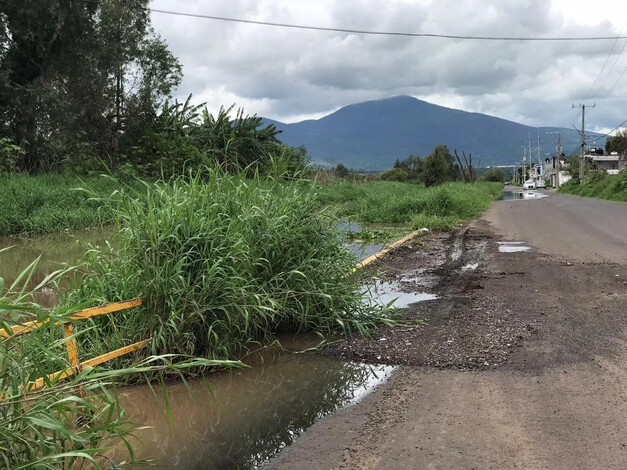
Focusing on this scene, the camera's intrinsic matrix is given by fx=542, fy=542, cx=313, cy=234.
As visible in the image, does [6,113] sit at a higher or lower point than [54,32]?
lower

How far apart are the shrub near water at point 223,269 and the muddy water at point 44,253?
2315 millimetres

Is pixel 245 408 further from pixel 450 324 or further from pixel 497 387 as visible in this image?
pixel 450 324

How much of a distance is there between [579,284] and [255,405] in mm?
5381

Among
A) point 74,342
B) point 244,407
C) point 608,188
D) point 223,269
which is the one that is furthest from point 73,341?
point 608,188

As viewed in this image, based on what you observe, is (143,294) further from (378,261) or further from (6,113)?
(6,113)

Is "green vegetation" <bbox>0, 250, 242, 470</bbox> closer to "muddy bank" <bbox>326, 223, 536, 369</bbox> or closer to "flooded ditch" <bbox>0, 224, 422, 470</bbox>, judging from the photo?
"flooded ditch" <bbox>0, 224, 422, 470</bbox>

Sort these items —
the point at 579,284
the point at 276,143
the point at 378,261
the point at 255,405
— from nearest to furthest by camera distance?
the point at 255,405 < the point at 579,284 < the point at 378,261 < the point at 276,143

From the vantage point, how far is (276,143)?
31.2m

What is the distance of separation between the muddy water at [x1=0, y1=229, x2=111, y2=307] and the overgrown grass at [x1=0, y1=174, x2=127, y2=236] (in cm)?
56

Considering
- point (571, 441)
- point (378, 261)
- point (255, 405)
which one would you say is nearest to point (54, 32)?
point (378, 261)

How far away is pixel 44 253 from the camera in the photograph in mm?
11086

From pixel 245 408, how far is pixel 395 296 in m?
3.98

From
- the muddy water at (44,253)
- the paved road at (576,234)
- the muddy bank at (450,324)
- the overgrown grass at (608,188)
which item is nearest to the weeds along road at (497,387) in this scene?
the muddy bank at (450,324)

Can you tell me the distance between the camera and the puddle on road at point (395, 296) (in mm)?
7094
